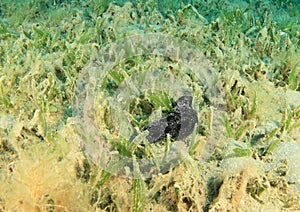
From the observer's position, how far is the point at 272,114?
3414 mm

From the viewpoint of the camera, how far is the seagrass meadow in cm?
241

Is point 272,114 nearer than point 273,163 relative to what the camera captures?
No

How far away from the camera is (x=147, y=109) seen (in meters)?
3.40

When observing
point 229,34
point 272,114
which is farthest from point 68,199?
point 229,34

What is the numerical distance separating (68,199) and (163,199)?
2.35 ft

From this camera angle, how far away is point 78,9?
17.7 ft

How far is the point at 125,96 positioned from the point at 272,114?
5.21 feet

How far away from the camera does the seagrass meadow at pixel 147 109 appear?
241cm

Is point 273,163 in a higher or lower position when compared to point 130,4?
lower

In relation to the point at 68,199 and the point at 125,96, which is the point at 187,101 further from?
the point at 68,199

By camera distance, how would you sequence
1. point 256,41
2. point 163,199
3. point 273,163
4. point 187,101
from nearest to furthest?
point 163,199 < point 273,163 < point 187,101 < point 256,41

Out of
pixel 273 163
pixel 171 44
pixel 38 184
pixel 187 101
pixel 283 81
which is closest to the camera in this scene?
pixel 38 184

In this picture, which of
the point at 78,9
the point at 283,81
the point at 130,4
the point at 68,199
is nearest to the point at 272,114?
the point at 283,81

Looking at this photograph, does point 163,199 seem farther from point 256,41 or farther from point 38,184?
point 256,41
